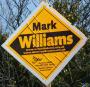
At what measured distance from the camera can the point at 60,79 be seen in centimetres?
1283

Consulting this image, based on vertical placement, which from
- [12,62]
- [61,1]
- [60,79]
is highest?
[61,1]

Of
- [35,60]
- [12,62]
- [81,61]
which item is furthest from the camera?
[12,62]

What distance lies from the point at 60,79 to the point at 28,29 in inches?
259

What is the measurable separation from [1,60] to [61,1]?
9.64 feet

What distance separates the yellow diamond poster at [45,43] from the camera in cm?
618

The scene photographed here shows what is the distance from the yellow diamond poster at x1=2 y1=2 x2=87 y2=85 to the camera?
20.3ft

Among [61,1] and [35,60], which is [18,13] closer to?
[61,1]

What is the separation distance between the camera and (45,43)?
20.3 feet

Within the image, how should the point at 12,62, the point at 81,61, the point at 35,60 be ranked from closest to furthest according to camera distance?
the point at 35,60 < the point at 81,61 < the point at 12,62

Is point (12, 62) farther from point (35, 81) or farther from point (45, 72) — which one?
point (45, 72)

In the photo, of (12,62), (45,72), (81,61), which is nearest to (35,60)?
(45,72)

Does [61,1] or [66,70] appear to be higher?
[61,1]

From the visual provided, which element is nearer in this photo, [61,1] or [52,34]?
[52,34]

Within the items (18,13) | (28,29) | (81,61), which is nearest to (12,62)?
(18,13)
